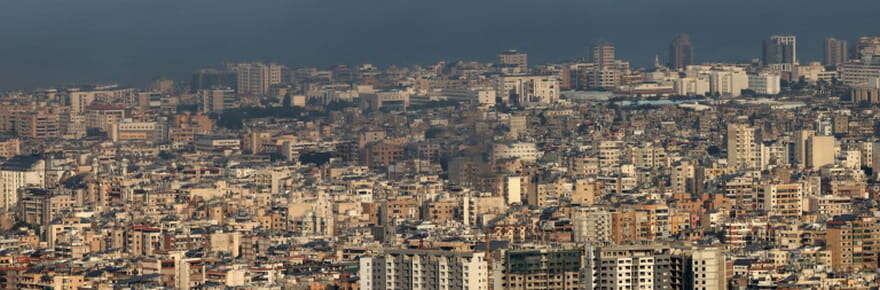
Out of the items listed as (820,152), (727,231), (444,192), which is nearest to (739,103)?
(820,152)

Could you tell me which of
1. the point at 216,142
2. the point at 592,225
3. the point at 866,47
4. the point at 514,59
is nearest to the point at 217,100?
the point at 216,142

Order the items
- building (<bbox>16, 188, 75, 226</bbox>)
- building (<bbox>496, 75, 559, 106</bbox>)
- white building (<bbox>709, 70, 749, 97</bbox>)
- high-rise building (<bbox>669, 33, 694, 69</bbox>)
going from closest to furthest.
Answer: building (<bbox>16, 188, 75, 226</bbox>), building (<bbox>496, 75, 559, 106</bbox>), white building (<bbox>709, 70, 749, 97</bbox>), high-rise building (<bbox>669, 33, 694, 69</bbox>)

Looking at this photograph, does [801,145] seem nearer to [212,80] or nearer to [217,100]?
[217,100]

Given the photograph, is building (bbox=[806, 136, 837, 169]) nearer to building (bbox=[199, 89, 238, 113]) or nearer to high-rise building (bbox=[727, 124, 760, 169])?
high-rise building (bbox=[727, 124, 760, 169])

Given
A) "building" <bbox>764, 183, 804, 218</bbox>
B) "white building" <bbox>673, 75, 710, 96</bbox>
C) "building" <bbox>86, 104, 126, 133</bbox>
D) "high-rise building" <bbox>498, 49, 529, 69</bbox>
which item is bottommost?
"building" <bbox>764, 183, 804, 218</bbox>

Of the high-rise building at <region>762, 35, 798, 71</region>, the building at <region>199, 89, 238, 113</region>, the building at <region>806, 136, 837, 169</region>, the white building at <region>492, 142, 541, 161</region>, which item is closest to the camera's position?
the building at <region>806, 136, 837, 169</region>

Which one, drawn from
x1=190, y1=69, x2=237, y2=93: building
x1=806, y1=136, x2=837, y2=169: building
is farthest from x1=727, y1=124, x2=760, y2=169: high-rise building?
x1=190, y1=69, x2=237, y2=93: building

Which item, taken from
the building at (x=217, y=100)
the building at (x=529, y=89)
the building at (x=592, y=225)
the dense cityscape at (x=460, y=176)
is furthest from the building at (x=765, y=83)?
the building at (x=592, y=225)
